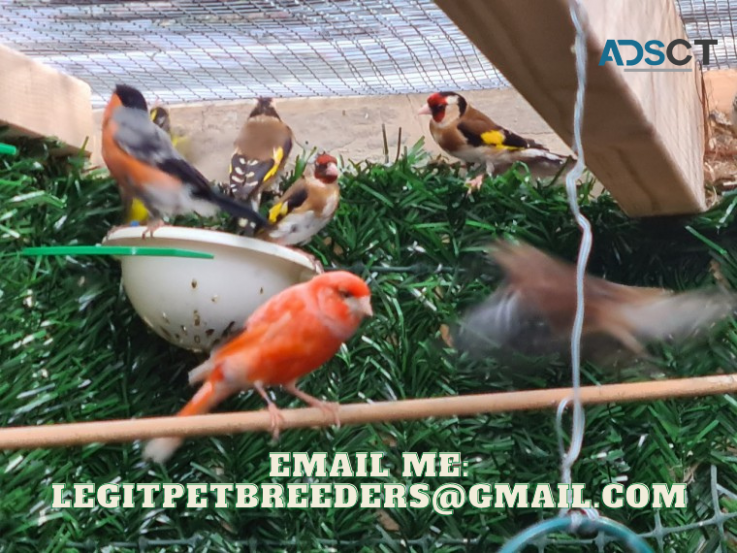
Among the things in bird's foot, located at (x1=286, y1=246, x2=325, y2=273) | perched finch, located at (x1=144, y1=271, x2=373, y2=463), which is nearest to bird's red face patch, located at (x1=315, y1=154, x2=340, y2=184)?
bird's foot, located at (x1=286, y1=246, x2=325, y2=273)

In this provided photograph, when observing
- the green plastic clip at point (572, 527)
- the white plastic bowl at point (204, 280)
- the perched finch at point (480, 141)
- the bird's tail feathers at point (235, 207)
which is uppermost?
the perched finch at point (480, 141)

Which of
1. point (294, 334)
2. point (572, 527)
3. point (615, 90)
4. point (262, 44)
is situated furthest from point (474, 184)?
point (572, 527)

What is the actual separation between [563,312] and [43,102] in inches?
43.5

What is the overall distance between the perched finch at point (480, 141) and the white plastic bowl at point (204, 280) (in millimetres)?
424

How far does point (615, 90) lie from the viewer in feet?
3.33

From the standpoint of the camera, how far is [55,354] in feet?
5.71

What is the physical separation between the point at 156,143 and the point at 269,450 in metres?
0.60

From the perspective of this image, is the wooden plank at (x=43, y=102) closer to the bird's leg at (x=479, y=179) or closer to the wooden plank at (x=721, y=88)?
the bird's leg at (x=479, y=179)

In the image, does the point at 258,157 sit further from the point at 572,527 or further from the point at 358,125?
the point at 572,527

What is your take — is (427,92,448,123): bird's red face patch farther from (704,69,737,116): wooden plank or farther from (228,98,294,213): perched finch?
(704,69,737,116): wooden plank

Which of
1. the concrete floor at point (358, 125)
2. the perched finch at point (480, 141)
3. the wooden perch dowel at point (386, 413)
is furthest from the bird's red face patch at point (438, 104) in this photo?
the wooden perch dowel at point (386, 413)

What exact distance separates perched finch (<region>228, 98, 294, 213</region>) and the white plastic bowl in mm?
133

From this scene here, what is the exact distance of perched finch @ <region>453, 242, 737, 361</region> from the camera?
141 cm

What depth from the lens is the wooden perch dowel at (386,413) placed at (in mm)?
1005
